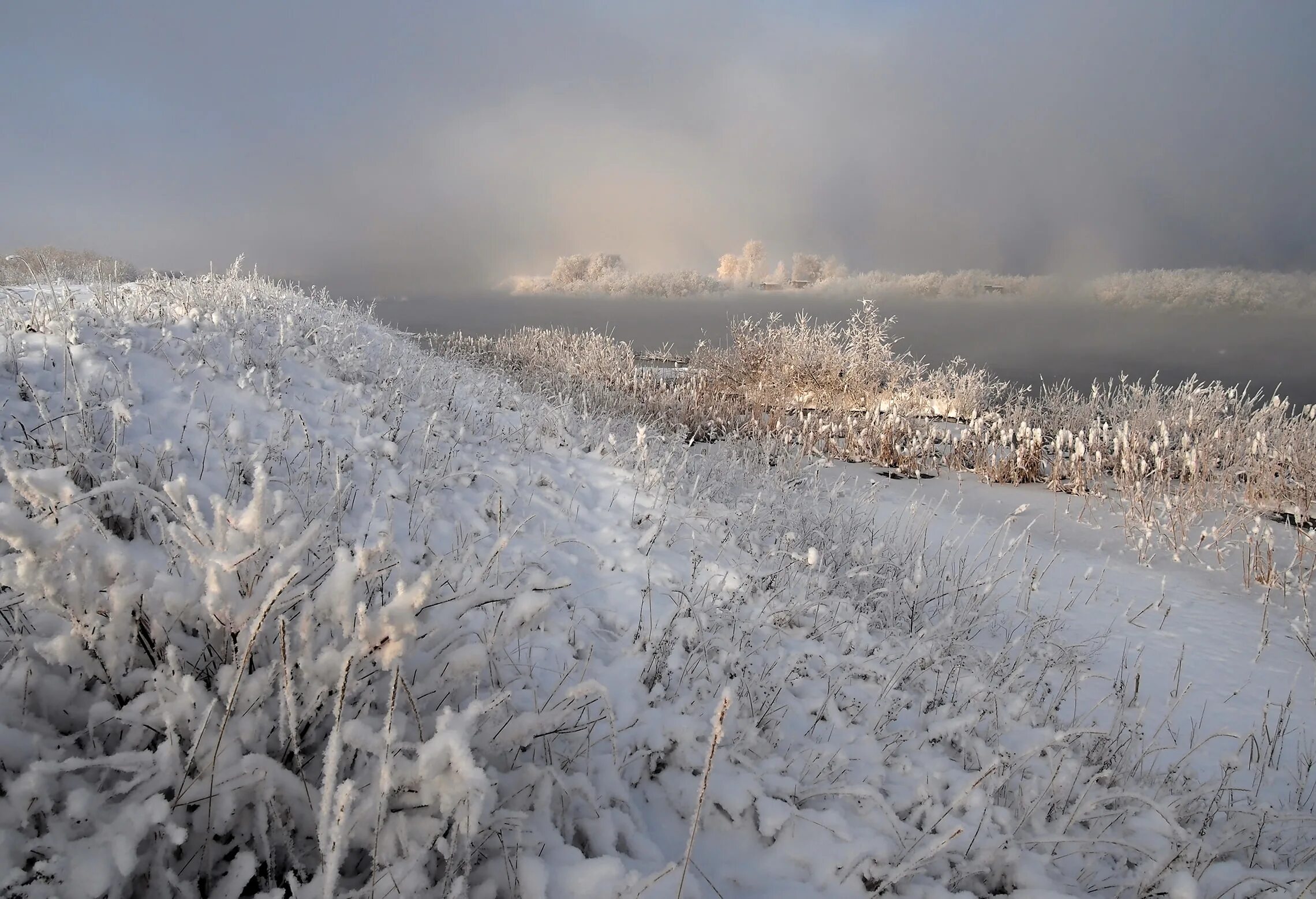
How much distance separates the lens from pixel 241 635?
1.34 metres

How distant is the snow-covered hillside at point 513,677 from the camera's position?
1.22 m

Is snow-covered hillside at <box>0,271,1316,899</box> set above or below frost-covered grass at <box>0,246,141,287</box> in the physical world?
below

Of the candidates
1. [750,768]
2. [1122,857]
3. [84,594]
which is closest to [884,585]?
[1122,857]

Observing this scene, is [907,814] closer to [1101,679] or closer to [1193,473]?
[1101,679]

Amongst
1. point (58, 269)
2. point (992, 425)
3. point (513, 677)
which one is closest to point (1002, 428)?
point (992, 425)

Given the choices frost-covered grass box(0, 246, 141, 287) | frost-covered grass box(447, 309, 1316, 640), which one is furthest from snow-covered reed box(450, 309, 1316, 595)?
frost-covered grass box(0, 246, 141, 287)

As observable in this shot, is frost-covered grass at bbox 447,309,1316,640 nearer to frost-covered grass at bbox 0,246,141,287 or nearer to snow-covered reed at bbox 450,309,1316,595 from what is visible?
snow-covered reed at bbox 450,309,1316,595

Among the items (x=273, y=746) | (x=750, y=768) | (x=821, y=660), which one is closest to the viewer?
(x=273, y=746)

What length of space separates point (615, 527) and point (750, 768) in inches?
94.0

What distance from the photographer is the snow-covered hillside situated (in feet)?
4.01

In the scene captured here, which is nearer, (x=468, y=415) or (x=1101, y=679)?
(x=1101, y=679)

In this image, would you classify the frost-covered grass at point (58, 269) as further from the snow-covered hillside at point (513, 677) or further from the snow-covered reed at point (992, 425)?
the snow-covered reed at point (992, 425)

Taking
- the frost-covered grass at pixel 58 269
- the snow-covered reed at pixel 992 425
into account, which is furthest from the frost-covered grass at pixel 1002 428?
the frost-covered grass at pixel 58 269

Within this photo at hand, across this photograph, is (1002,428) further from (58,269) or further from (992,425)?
(58,269)
